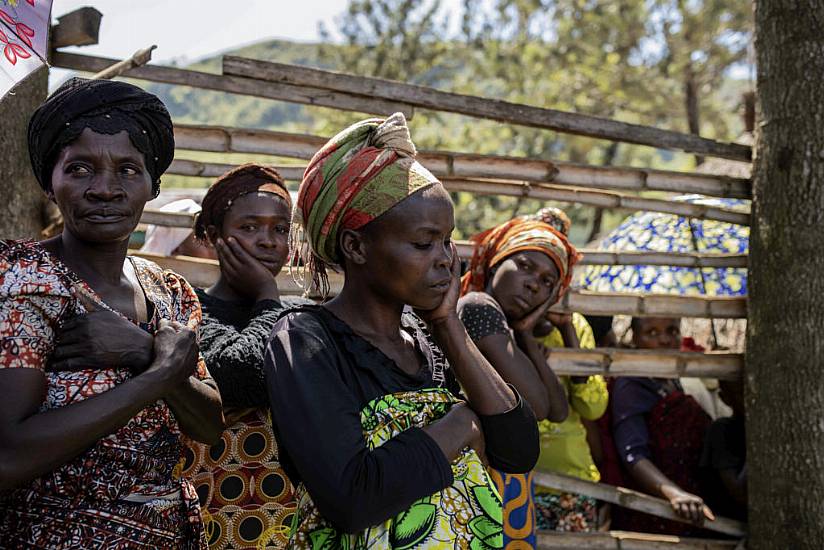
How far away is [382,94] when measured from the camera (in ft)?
13.9

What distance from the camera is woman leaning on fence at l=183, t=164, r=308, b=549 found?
8.57ft

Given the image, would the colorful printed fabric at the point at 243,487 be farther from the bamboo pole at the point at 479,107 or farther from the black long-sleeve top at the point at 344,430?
the bamboo pole at the point at 479,107

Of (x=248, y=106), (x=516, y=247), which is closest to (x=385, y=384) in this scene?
(x=516, y=247)

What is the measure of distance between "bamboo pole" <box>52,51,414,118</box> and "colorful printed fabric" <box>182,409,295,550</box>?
6.54ft

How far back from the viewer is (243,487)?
2688mm

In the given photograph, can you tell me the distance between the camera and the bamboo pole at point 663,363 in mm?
4309

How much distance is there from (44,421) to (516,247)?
2286 millimetres

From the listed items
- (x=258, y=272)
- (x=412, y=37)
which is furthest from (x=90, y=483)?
(x=412, y=37)

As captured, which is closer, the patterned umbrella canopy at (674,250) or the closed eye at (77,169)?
the closed eye at (77,169)

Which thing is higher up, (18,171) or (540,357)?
(18,171)

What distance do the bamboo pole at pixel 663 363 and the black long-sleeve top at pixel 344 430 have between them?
2.32 m

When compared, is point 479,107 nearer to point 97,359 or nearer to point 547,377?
point 547,377

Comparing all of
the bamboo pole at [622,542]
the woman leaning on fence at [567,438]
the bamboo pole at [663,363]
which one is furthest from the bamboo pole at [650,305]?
the bamboo pole at [622,542]

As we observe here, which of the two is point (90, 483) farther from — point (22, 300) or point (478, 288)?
point (478, 288)
